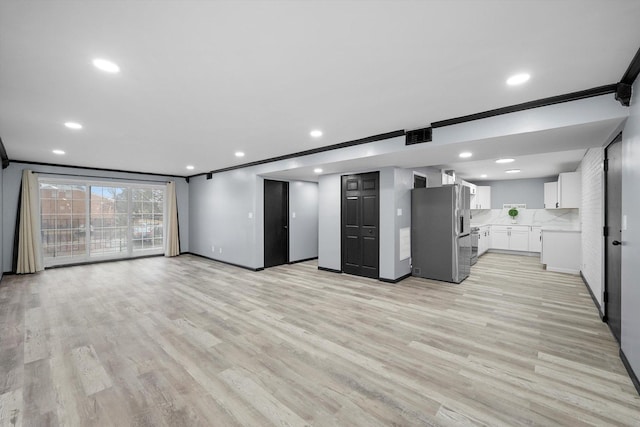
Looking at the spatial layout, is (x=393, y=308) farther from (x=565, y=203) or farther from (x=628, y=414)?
(x=565, y=203)

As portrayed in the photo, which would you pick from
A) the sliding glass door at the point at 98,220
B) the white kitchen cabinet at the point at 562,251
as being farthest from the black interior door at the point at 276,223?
the white kitchen cabinet at the point at 562,251

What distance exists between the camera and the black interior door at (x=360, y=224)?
5281mm

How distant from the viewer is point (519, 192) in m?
8.64

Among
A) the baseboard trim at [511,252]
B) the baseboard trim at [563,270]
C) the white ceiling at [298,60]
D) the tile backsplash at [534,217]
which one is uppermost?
the white ceiling at [298,60]

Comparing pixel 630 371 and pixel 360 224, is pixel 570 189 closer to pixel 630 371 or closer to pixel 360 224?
pixel 360 224

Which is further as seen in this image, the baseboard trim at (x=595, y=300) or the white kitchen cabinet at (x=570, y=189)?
the white kitchen cabinet at (x=570, y=189)

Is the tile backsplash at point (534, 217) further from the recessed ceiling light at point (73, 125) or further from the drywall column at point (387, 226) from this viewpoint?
the recessed ceiling light at point (73, 125)

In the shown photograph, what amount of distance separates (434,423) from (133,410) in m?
1.99

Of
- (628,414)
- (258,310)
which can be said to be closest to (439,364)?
(628,414)

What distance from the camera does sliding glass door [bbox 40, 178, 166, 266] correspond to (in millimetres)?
6414

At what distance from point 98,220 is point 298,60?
25.1 ft

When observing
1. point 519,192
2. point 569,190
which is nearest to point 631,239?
point 569,190

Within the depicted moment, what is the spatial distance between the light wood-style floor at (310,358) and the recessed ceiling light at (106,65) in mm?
2456

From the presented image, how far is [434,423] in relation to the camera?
171 cm
